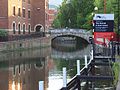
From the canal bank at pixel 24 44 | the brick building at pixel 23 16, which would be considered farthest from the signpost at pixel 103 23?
Answer: the brick building at pixel 23 16

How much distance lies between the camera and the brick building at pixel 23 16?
237ft

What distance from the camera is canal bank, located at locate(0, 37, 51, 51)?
2318 inches

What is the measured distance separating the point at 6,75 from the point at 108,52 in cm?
834

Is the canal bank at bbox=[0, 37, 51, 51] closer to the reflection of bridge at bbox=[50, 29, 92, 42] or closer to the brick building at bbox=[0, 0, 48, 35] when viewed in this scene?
the brick building at bbox=[0, 0, 48, 35]

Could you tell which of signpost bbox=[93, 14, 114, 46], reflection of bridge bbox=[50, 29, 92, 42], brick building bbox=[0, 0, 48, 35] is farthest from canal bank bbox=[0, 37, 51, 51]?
signpost bbox=[93, 14, 114, 46]

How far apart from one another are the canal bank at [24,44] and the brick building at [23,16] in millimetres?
4257

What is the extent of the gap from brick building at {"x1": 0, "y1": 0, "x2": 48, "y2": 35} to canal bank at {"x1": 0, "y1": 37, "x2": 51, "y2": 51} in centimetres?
426

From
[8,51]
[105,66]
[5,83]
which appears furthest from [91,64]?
[8,51]

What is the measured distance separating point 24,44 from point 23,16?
16.0m

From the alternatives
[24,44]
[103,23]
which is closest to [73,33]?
[24,44]

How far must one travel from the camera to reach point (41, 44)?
7856 centimetres

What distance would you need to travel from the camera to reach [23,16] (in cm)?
8231

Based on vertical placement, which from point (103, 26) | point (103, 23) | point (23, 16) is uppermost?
point (23, 16)

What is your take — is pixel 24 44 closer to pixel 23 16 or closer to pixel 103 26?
pixel 23 16
